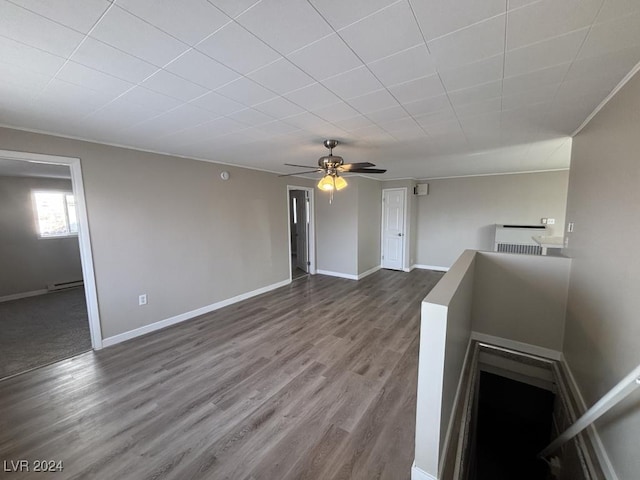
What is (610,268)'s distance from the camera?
1.76m

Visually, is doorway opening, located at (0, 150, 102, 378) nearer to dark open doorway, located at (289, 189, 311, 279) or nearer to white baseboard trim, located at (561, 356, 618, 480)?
dark open doorway, located at (289, 189, 311, 279)

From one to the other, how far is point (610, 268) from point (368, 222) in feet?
14.6

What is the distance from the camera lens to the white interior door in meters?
6.40

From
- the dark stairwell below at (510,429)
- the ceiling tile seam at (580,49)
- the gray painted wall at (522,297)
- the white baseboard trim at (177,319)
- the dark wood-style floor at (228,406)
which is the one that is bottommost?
the dark stairwell below at (510,429)

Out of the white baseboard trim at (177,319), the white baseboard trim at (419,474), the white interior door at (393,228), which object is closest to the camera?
the white baseboard trim at (419,474)

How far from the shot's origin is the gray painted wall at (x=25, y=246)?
4.66m

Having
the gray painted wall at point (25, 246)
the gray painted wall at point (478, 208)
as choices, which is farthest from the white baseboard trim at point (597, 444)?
the gray painted wall at point (25, 246)

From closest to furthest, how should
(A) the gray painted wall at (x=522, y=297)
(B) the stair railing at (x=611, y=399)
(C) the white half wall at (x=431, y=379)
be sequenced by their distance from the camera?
(B) the stair railing at (x=611, y=399), (C) the white half wall at (x=431, y=379), (A) the gray painted wall at (x=522, y=297)

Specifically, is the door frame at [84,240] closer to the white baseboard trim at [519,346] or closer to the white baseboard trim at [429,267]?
the white baseboard trim at [519,346]

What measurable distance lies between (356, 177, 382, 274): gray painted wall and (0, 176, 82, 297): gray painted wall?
628 cm

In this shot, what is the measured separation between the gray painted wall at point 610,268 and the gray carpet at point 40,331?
4808 millimetres

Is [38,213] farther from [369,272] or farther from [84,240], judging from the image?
[369,272]

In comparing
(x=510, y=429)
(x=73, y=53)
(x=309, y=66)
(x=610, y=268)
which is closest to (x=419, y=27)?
(x=309, y=66)

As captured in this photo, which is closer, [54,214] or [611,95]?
[611,95]
